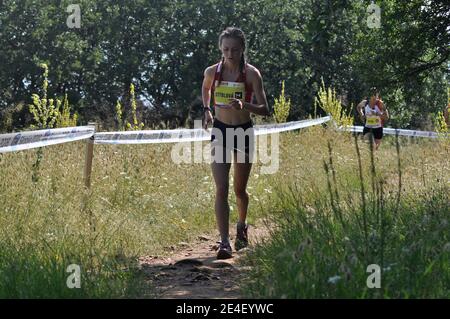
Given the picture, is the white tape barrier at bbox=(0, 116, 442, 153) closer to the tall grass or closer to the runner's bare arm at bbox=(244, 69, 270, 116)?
the runner's bare arm at bbox=(244, 69, 270, 116)

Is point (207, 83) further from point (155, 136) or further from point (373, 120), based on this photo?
point (373, 120)

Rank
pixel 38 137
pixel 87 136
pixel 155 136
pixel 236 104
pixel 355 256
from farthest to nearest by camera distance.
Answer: pixel 155 136 < pixel 87 136 < pixel 38 137 < pixel 236 104 < pixel 355 256

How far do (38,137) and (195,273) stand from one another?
259 cm

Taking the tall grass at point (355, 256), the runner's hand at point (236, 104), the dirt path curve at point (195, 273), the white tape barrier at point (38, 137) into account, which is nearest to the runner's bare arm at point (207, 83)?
the runner's hand at point (236, 104)

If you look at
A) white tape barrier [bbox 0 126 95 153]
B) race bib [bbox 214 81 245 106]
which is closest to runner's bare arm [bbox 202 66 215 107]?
race bib [bbox 214 81 245 106]

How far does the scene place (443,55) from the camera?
8.62m

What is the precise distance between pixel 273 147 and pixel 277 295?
960cm

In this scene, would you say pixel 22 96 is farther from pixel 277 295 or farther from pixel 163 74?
pixel 277 295

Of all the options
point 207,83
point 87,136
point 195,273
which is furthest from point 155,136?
point 195,273

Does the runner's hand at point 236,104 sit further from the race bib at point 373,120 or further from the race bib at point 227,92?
the race bib at point 373,120

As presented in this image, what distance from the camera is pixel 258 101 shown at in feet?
22.4

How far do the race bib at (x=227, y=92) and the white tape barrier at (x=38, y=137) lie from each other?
6.46 feet

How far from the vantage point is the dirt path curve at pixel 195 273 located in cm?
523
